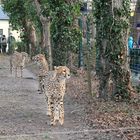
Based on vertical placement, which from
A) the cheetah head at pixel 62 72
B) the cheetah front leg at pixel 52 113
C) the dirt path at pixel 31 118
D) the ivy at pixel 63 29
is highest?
the ivy at pixel 63 29

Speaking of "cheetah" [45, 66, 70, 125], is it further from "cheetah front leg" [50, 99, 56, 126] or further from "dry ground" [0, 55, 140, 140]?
"dry ground" [0, 55, 140, 140]

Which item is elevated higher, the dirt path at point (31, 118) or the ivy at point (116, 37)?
the ivy at point (116, 37)

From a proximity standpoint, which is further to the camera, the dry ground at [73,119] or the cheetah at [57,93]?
the cheetah at [57,93]

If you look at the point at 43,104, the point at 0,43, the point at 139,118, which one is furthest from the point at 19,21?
the point at 139,118

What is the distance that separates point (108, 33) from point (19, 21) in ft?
97.1

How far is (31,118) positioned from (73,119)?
0.98 meters

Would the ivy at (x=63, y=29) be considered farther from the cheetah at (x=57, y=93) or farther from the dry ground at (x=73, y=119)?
the cheetah at (x=57, y=93)

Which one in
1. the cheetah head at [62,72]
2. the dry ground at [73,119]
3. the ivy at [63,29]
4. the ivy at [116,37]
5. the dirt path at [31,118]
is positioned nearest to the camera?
the dry ground at [73,119]

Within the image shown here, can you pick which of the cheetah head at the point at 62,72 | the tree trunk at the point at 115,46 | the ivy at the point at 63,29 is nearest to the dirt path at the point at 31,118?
the cheetah head at the point at 62,72

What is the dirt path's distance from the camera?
10625 mm

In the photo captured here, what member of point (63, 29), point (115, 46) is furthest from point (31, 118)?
point (63, 29)

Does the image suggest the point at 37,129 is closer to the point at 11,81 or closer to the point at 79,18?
the point at 11,81

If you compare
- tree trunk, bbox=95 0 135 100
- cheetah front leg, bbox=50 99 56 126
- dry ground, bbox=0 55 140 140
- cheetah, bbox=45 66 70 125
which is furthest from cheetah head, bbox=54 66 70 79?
tree trunk, bbox=95 0 135 100

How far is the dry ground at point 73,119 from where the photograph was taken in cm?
1050
